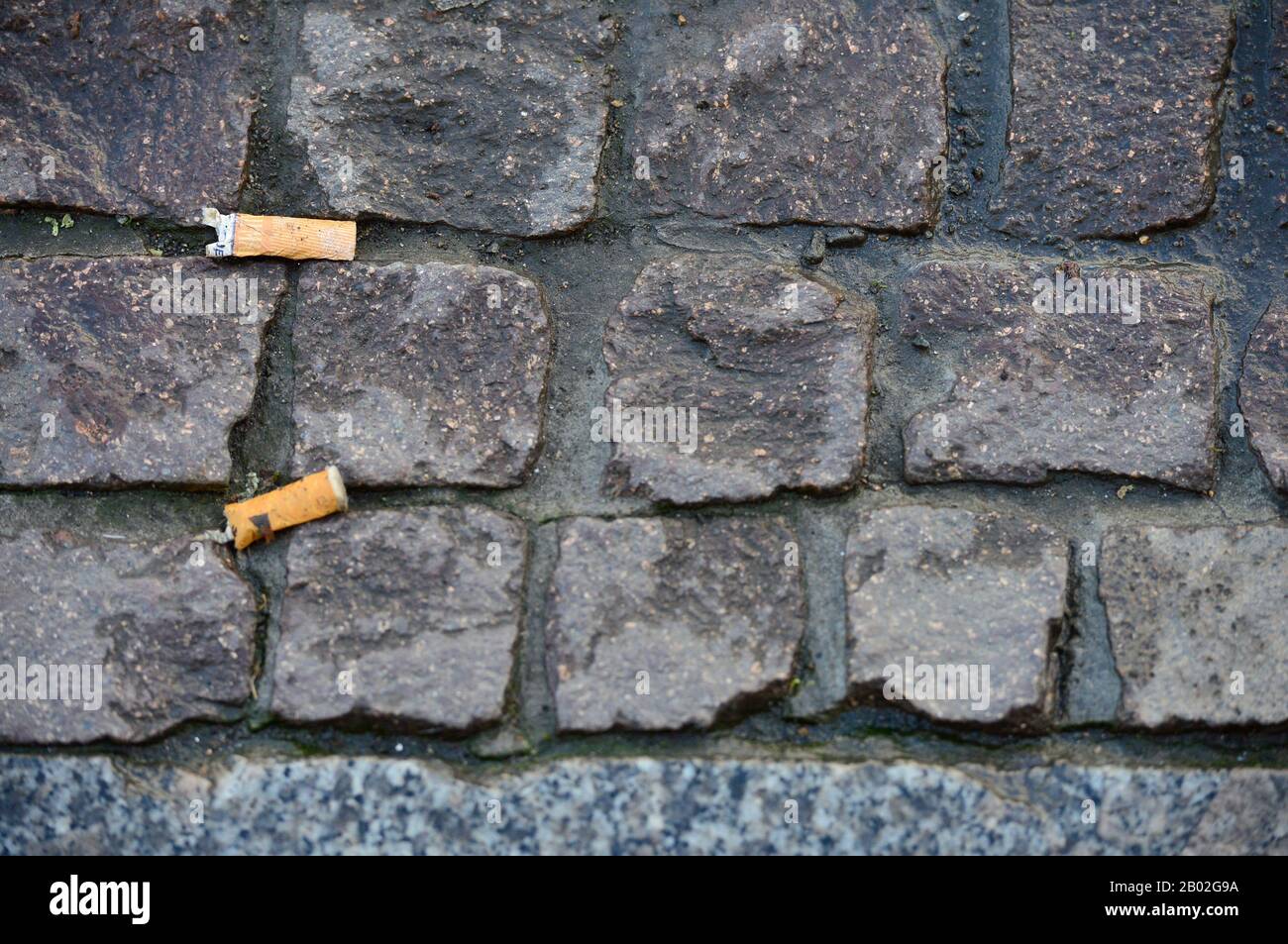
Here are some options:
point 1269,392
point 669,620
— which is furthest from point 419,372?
point 1269,392

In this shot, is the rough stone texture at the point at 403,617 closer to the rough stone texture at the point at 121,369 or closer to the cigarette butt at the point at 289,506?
the cigarette butt at the point at 289,506

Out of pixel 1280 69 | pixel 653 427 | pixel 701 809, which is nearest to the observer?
pixel 701 809

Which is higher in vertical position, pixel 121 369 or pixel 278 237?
pixel 278 237

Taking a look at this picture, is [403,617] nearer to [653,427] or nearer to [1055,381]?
[653,427]

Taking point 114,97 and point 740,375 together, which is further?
point 114,97

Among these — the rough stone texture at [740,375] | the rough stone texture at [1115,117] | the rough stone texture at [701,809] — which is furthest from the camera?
the rough stone texture at [1115,117]

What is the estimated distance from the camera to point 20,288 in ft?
6.29

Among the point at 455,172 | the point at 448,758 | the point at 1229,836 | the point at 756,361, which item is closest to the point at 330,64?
the point at 455,172

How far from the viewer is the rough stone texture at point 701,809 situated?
68.3 inches

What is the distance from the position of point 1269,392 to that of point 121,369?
173 cm

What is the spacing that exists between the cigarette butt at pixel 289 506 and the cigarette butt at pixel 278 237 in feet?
1.18

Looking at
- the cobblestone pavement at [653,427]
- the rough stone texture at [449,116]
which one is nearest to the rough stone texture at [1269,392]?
the cobblestone pavement at [653,427]

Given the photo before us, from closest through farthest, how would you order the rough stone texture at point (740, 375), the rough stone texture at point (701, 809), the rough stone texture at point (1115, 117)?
the rough stone texture at point (701, 809)
the rough stone texture at point (740, 375)
the rough stone texture at point (1115, 117)

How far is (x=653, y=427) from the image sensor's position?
73.5 inches
